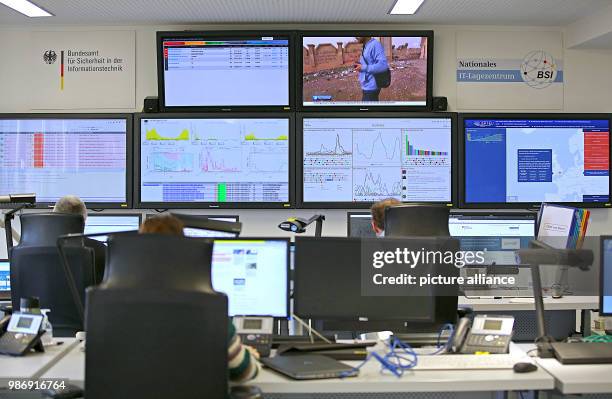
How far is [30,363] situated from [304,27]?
3687mm

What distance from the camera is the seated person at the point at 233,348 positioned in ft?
7.31

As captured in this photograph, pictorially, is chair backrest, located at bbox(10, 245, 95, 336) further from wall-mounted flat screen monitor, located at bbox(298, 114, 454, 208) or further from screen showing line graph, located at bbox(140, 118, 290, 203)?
wall-mounted flat screen monitor, located at bbox(298, 114, 454, 208)

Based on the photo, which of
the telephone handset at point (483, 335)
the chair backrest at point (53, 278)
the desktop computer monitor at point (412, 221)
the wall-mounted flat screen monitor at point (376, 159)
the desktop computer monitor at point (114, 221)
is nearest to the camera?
the telephone handset at point (483, 335)

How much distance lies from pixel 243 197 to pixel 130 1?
1658 millimetres

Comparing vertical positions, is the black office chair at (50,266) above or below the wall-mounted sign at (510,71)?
below

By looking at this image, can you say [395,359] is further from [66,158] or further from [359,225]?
[66,158]

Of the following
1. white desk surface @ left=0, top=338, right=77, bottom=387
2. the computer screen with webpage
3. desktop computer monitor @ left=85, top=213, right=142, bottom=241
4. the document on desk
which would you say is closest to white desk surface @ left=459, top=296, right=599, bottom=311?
the document on desk

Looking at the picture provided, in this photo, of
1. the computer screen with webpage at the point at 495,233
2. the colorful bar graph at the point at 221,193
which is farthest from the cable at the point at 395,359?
the colorful bar graph at the point at 221,193

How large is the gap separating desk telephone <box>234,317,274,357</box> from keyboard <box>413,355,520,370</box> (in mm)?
578

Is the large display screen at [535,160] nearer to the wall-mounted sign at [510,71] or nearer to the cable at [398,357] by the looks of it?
the wall-mounted sign at [510,71]

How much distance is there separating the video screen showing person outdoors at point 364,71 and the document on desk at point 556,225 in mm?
1456

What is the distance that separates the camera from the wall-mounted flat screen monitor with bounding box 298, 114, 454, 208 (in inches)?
219

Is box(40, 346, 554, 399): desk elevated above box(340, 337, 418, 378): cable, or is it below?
below

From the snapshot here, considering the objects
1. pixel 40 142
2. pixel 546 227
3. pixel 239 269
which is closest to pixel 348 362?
pixel 239 269
